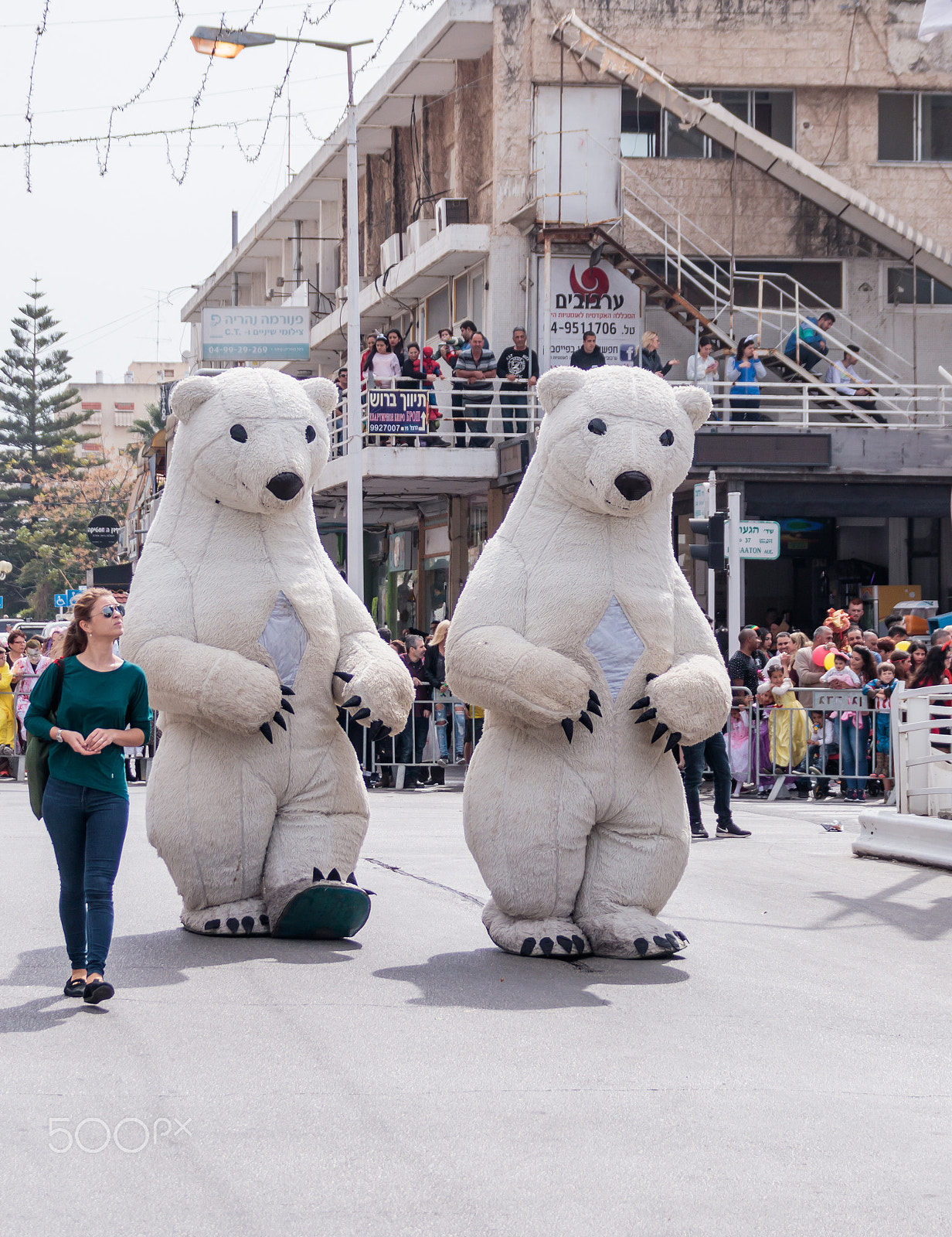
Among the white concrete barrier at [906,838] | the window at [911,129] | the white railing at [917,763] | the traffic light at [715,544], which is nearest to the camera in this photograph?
the white concrete barrier at [906,838]

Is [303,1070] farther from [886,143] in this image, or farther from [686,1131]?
[886,143]

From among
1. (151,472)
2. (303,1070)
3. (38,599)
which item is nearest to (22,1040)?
(303,1070)

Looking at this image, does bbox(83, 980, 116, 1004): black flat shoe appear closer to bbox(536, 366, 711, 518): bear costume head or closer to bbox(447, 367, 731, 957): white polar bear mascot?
bbox(447, 367, 731, 957): white polar bear mascot

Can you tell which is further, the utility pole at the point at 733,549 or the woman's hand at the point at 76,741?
the utility pole at the point at 733,549

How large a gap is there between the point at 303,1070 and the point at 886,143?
25777 mm

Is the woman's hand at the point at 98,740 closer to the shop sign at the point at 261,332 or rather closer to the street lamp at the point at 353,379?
the street lamp at the point at 353,379

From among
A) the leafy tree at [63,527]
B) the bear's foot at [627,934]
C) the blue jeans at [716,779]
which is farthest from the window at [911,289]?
the leafy tree at [63,527]

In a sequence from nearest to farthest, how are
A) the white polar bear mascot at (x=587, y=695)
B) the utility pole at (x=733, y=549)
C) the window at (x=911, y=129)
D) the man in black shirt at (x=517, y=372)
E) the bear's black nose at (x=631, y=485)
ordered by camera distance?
the white polar bear mascot at (x=587, y=695)
the bear's black nose at (x=631, y=485)
the utility pole at (x=733, y=549)
the man in black shirt at (x=517, y=372)
the window at (x=911, y=129)

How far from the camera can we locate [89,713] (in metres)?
6.56

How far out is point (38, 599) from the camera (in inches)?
2889

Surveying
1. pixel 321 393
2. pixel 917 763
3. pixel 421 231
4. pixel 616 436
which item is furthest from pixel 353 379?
pixel 616 436

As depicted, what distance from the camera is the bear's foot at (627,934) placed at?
7.11m

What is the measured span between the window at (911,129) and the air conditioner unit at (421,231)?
8035 millimetres

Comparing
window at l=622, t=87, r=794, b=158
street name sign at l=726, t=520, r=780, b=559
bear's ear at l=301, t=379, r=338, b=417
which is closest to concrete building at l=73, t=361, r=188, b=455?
window at l=622, t=87, r=794, b=158
